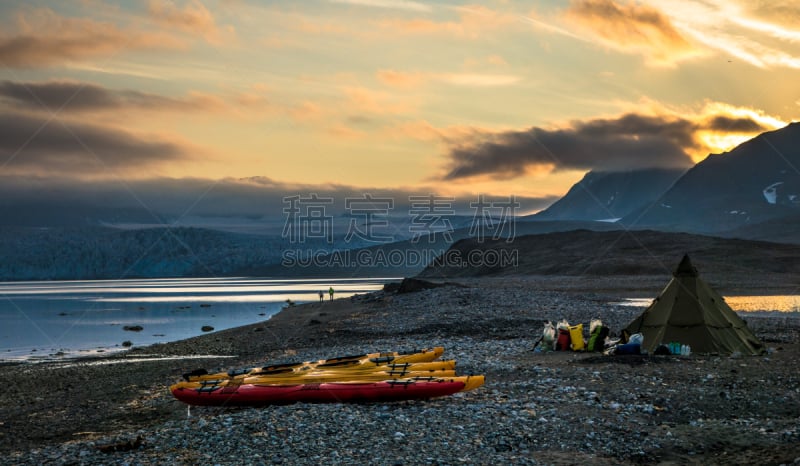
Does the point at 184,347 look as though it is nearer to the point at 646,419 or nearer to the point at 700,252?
the point at 646,419

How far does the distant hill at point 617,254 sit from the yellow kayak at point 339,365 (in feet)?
294

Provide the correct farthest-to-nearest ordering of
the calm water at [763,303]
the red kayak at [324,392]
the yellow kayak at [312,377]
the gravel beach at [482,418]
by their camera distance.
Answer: the calm water at [763,303] → the yellow kayak at [312,377] → the red kayak at [324,392] → the gravel beach at [482,418]

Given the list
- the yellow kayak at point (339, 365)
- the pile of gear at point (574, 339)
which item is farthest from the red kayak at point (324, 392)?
the pile of gear at point (574, 339)

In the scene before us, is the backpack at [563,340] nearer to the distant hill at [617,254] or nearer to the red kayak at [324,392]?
the red kayak at [324,392]

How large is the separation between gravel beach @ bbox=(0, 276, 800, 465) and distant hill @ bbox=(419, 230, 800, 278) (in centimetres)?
8736

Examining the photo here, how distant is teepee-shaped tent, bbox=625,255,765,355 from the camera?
22.6 metres

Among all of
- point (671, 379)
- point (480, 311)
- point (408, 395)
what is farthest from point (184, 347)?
point (671, 379)

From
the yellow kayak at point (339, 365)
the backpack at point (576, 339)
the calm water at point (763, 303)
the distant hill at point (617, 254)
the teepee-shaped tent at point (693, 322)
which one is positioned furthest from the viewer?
the distant hill at point (617, 254)

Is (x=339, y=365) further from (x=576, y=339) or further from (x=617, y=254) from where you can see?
(x=617, y=254)

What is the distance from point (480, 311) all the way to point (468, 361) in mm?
19063

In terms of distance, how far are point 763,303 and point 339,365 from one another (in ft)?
136

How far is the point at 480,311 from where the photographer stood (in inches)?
1644

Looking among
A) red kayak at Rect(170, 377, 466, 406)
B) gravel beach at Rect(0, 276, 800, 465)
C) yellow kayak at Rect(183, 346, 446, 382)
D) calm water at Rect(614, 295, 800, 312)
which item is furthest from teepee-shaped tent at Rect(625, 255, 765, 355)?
calm water at Rect(614, 295, 800, 312)

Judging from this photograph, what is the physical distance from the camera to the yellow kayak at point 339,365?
18.7 metres
